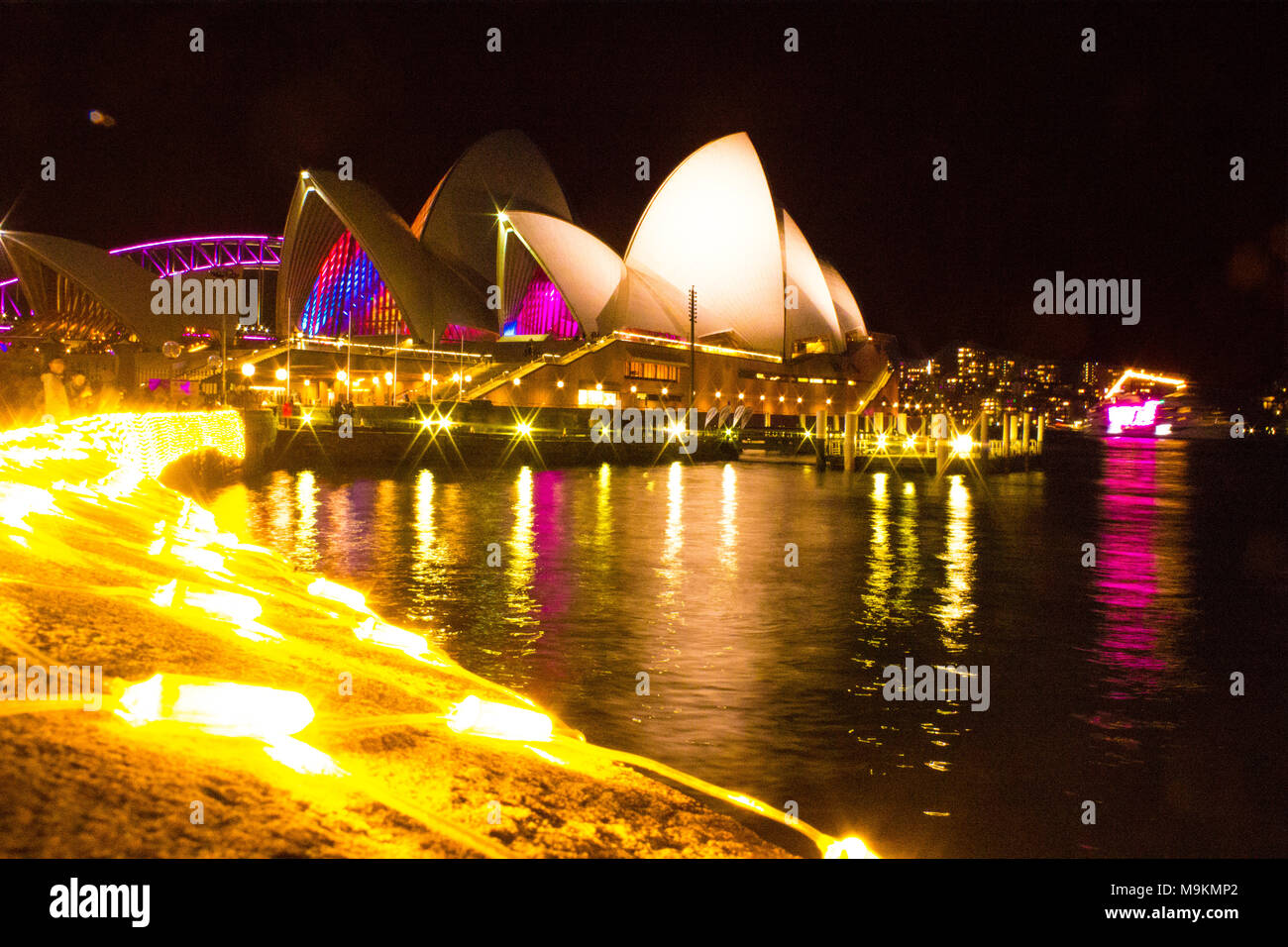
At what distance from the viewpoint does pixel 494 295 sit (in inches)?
3236

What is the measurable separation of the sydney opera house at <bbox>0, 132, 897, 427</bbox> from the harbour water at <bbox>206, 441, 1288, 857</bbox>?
49.6 m

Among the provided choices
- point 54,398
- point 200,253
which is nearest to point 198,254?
point 200,253

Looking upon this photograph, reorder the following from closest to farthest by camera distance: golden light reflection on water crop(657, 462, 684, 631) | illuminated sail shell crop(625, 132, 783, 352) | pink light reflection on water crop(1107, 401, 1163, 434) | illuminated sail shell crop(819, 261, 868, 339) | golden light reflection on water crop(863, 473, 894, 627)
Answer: golden light reflection on water crop(657, 462, 684, 631), golden light reflection on water crop(863, 473, 894, 627), illuminated sail shell crop(625, 132, 783, 352), illuminated sail shell crop(819, 261, 868, 339), pink light reflection on water crop(1107, 401, 1163, 434)

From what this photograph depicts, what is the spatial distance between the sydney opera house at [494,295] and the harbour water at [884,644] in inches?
1952

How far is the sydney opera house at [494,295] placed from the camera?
239 feet

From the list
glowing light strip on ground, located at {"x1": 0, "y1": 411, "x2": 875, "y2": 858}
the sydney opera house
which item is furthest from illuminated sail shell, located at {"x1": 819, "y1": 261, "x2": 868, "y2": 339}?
glowing light strip on ground, located at {"x1": 0, "y1": 411, "x2": 875, "y2": 858}

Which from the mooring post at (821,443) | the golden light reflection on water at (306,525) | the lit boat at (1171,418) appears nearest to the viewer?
the golden light reflection on water at (306,525)

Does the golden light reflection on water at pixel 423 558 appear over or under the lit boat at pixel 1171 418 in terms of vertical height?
under

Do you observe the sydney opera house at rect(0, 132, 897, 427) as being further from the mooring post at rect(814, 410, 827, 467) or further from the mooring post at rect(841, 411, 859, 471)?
the mooring post at rect(841, 411, 859, 471)

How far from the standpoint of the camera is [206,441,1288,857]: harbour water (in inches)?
199

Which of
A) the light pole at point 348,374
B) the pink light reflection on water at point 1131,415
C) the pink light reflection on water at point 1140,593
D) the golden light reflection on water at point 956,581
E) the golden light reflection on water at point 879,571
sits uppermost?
the light pole at point 348,374

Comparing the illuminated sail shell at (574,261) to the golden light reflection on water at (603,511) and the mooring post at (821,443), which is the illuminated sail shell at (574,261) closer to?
the mooring post at (821,443)

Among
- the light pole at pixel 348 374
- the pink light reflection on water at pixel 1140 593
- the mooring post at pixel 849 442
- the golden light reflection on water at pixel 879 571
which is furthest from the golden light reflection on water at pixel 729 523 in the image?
the light pole at pixel 348 374
